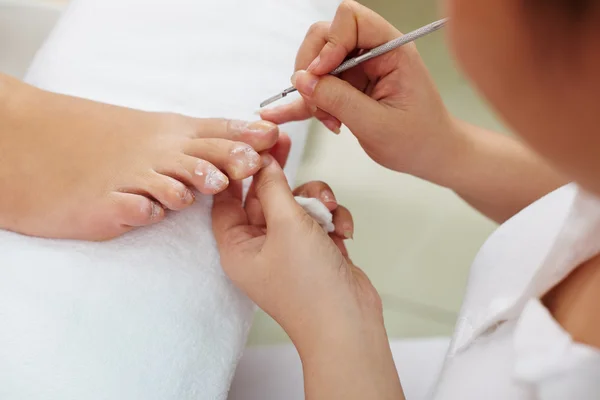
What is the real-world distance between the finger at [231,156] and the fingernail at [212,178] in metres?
0.01

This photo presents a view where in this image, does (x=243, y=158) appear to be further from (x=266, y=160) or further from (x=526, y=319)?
(x=526, y=319)

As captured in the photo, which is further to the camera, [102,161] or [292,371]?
[292,371]

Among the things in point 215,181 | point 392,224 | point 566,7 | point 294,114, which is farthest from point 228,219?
point 392,224

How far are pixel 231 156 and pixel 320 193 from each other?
112mm

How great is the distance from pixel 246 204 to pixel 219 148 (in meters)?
0.07

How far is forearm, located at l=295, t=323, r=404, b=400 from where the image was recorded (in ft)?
1.59

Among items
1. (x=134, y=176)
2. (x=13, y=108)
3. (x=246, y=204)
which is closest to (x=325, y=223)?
(x=246, y=204)

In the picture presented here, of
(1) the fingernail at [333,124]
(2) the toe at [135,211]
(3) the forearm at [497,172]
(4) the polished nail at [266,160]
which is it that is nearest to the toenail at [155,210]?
(2) the toe at [135,211]

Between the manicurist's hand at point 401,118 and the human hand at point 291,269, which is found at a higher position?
the manicurist's hand at point 401,118

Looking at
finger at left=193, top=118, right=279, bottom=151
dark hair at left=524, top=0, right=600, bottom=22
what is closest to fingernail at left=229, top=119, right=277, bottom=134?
finger at left=193, top=118, right=279, bottom=151

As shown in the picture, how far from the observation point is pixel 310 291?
1.72ft

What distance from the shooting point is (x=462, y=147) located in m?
0.68

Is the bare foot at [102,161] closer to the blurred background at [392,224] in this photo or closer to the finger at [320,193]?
the finger at [320,193]

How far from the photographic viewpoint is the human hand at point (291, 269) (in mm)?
522
